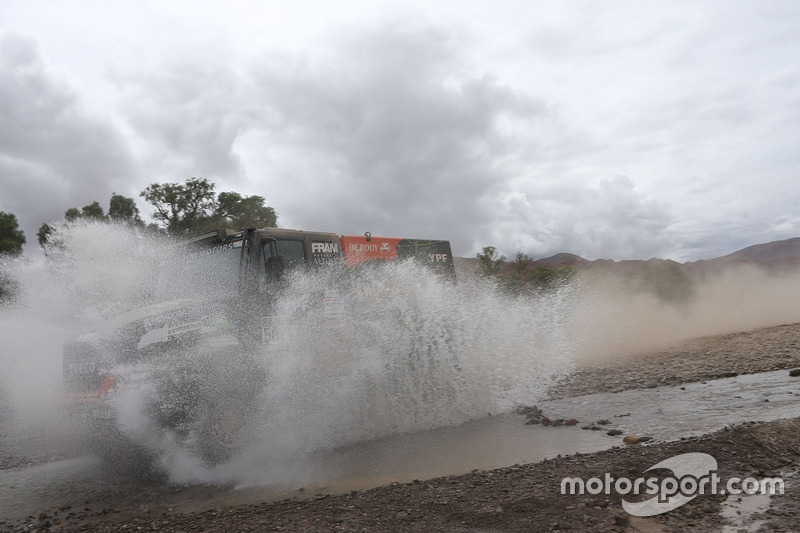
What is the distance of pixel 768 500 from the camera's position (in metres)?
4.39

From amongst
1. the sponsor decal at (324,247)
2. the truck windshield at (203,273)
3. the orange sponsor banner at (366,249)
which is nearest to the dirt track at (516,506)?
the truck windshield at (203,273)

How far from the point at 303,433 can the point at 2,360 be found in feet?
37.1

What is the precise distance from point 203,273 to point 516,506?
571 cm

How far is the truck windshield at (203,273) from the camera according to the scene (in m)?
7.93

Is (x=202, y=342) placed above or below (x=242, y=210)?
below

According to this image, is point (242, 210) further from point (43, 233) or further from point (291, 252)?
point (291, 252)

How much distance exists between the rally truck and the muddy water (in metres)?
0.67

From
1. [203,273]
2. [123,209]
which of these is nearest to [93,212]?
[123,209]

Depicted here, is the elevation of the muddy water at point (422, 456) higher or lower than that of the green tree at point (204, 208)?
lower

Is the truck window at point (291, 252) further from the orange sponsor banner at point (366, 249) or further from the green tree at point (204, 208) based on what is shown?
the green tree at point (204, 208)

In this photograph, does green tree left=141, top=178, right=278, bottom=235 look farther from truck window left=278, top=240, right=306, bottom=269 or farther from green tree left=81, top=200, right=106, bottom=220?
truck window left=278, top=240, right=306, bottom=269

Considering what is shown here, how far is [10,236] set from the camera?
2997 cm

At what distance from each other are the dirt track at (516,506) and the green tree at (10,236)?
2814 cm

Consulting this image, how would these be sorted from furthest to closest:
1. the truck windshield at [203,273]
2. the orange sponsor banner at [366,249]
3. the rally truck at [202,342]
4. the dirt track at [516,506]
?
the orange sponsor banner at [366,249], the truck windshield at [203,273], the rally truck at [202,342], the dirt track at [516,506]
